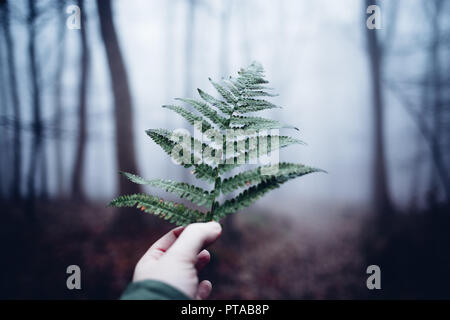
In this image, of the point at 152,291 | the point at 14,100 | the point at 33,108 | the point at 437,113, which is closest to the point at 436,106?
the point at 437,113

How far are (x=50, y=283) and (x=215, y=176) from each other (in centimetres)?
503

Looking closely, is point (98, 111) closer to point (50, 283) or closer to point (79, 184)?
point (79, 184)

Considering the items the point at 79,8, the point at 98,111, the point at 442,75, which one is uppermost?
the point at 79,8

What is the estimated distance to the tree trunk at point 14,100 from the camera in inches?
204

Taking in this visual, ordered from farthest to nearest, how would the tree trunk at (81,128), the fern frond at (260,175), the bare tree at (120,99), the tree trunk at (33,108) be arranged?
1. the tree trunk at (81,128)
2. the tree trunk at (33,108)
3. the bare tree at (120,99)
4. the fern frond at (260,175)

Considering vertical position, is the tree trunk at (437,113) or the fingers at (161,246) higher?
the tree trunk at (437,113)

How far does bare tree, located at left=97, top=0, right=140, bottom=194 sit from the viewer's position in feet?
15.7

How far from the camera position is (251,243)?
619 cm

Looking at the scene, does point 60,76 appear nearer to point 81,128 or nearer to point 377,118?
point 81,128

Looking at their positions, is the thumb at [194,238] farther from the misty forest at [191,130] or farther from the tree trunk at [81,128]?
the tree trunk at [81,128]

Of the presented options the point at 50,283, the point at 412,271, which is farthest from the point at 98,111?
the point at 412,271

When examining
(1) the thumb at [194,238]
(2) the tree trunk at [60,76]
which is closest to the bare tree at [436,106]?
(1) the thumb at [194,238]

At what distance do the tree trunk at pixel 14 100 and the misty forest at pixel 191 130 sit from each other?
0.13ft

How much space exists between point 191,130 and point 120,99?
2.53m
